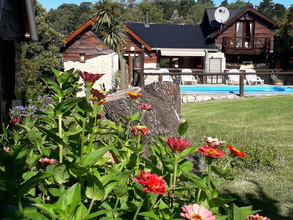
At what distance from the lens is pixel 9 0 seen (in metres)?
6.41

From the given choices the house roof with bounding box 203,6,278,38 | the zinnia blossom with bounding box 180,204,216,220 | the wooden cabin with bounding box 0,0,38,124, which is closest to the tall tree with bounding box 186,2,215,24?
the house roof with bounding box 203,6,278,38

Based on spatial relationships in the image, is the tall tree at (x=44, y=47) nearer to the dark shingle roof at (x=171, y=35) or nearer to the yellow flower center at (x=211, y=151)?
the dark shingle roof at (x=171, y=35)

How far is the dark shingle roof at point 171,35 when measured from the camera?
29.7 meters

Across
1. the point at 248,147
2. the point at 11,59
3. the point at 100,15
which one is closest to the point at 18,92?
the point at 11,59

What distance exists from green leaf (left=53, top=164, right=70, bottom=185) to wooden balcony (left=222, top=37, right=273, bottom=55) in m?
28.8

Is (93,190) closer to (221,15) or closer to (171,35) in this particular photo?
(221,15)

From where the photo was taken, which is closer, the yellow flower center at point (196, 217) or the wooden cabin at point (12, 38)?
the yellow flower center at point (196, 217)

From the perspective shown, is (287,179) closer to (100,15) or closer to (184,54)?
(100,15)

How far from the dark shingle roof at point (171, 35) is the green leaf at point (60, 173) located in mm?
27390

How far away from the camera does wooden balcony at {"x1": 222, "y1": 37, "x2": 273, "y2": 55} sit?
97.1 ft

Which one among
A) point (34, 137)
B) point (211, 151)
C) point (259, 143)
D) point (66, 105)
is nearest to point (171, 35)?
point (259, 143)

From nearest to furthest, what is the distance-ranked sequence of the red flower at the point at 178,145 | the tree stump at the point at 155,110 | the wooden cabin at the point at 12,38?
the red flower at the point at 178,145
the tree stump at the point at 155,110
the wooden cabin at the point at 12,38

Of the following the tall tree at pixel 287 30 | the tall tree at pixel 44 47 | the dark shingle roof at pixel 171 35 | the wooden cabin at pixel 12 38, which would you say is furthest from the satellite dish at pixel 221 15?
the wooden cabin at pixel 12 38

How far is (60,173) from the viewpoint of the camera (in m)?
1.73
